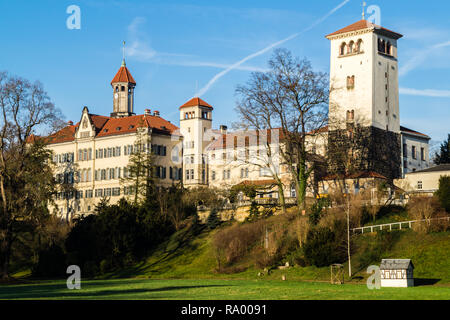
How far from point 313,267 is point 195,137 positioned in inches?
1890

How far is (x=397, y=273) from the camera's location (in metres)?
42.4

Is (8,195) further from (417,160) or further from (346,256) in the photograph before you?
(417,160)

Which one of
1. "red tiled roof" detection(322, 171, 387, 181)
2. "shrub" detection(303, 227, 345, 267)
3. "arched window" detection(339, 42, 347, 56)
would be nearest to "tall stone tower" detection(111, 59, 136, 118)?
"arched window" detection(339, 42, 347, 56)

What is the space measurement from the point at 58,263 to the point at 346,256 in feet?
98.3

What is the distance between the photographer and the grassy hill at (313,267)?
1897 inches

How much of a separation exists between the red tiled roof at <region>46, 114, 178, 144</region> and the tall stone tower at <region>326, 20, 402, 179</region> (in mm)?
26841

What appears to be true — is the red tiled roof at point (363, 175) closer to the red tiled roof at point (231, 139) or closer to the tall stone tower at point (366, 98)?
the tall stone tower at point (366, 98)

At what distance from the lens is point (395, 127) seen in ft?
278

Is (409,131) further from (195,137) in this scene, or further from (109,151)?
(109,151)

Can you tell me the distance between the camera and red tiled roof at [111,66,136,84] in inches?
4272

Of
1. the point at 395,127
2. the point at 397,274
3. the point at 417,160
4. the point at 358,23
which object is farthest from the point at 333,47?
the point at 397,274

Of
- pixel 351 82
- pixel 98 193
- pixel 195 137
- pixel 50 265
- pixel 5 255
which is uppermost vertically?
pixel 351 82

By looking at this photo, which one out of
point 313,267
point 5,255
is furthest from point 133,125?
point 313,267
